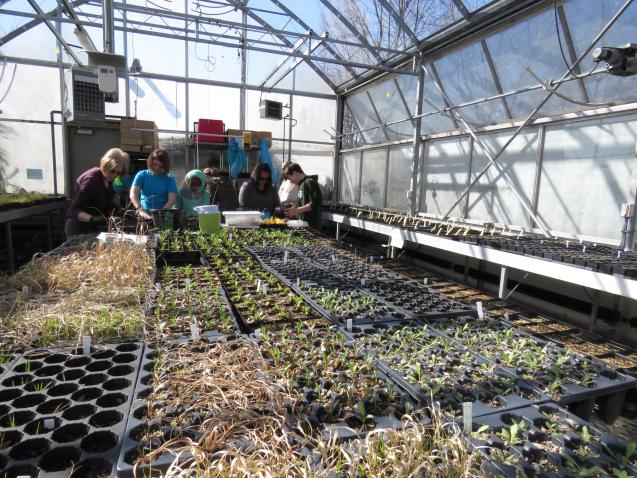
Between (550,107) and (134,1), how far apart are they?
23.9 feet

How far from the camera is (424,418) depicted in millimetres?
1096

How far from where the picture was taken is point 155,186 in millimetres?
4195

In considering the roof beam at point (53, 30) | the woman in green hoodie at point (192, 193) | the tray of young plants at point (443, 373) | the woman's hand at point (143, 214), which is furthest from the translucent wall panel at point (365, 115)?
the tray of young plants at point (443, 373)

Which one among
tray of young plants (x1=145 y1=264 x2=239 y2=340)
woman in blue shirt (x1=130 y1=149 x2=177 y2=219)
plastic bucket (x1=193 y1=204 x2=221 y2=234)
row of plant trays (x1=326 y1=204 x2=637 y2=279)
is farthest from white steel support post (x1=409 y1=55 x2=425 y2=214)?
tray of young plants (x1=145 y1=264 x2=239 y2=340)

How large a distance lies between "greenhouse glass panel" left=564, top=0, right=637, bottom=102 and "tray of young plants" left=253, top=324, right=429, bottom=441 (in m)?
3.98

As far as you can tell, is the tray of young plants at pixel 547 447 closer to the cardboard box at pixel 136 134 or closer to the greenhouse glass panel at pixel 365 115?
the cardboard box at pixel 136 134

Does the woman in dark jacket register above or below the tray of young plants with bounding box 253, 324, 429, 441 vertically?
above

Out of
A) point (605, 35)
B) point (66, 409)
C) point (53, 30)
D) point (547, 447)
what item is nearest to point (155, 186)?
point (53, 30)

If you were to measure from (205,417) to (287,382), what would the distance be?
0.26 meters

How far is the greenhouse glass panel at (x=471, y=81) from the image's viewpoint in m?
5.51

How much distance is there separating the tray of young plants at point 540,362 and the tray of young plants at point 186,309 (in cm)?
98

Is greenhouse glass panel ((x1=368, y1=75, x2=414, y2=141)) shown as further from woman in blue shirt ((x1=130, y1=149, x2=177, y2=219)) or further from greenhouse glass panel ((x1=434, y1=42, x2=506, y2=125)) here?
woman in blue shirt ((x1=130, y1=149, x2=177, y2=219))

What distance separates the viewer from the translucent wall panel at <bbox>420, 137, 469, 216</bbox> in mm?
6160

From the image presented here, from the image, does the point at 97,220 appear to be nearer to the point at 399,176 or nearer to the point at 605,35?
the point at 605,35
